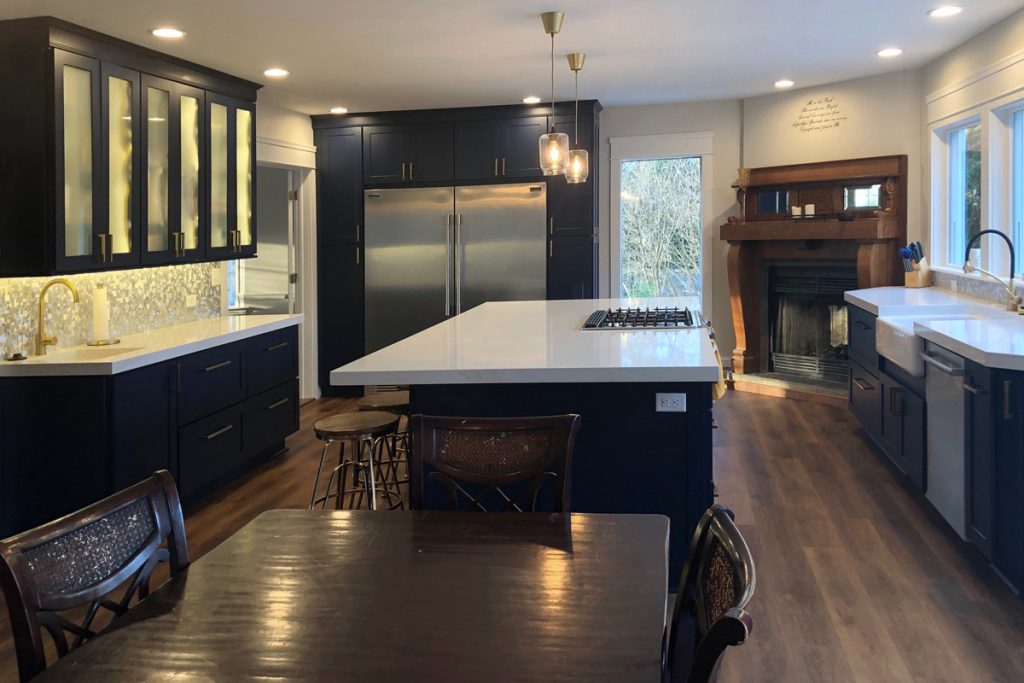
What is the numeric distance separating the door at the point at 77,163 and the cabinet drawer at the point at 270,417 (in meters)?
1.17

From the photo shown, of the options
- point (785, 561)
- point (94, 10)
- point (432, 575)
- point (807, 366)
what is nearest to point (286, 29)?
point (94, 10)

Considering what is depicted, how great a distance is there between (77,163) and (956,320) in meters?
4.19

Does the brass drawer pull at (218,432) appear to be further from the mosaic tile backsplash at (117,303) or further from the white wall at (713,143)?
the white wall at (713,143)

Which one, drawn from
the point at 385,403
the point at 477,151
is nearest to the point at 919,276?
the point at 477,151

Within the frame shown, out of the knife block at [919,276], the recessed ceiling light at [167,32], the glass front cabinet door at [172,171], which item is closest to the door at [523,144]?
the glass front cabinet door at [172,171]

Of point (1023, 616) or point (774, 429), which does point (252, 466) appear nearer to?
point (774, 429)

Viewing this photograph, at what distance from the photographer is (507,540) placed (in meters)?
1.75

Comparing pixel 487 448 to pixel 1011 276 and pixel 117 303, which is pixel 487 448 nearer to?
pixel 117 303

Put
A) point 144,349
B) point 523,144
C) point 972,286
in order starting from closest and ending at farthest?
point 144,349, point 972,286, point 523,144

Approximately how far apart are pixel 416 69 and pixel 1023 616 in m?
4.46

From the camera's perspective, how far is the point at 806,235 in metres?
6.93

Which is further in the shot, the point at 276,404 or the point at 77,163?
the point at 276,404

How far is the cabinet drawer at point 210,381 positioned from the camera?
4.34 m

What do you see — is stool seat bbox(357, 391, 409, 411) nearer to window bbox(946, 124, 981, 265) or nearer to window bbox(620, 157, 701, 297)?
window bbox(946, 124, 981, 265)
